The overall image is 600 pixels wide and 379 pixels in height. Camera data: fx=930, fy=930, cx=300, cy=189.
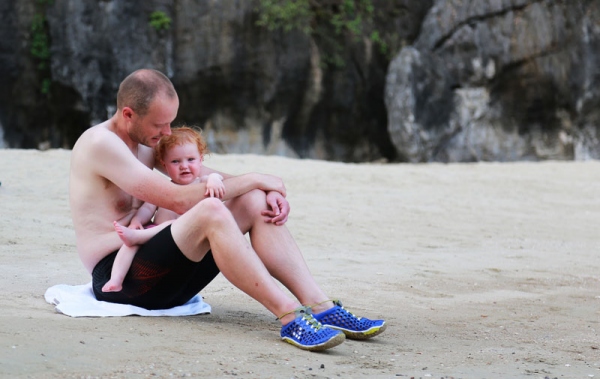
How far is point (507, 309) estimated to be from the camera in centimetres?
542

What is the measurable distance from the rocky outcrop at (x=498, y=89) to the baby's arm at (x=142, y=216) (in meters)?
12.9

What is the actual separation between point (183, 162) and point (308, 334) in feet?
3.40

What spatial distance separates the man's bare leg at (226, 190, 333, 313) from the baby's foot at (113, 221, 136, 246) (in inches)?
19.1

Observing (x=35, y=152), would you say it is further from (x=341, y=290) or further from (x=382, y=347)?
(x=382, y=347)

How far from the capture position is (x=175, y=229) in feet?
13.0

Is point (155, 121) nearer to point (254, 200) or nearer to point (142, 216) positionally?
point (142, 216)

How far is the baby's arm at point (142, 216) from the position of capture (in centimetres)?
418

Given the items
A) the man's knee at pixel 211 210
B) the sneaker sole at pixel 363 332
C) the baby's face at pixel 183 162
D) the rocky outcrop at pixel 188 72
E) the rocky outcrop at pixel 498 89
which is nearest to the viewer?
the man's knee at pixel 211 210

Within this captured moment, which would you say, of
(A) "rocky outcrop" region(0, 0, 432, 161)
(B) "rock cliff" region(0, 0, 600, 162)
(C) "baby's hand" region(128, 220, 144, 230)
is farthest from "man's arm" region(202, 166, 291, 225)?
(A) "rocky outcrop" region(0, 0, 432, 161)

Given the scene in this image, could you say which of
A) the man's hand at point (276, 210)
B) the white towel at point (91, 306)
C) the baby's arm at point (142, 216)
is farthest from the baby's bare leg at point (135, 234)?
the man's hand at point (276, 210)

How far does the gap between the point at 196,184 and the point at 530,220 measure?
6.25 meters

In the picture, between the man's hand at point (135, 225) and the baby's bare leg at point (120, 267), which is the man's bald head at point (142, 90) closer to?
the man's hand at point (135, 225)

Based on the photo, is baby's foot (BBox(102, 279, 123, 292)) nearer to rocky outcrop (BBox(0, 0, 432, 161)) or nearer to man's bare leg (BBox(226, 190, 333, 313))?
man's bare leg (BBox(226, 190, 333, 313))

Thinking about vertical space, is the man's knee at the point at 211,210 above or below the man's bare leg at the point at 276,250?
above
